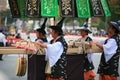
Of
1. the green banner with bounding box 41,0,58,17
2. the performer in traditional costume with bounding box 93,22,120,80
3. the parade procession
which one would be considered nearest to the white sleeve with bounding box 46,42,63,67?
the parade procession

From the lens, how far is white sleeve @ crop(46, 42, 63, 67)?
263 inches

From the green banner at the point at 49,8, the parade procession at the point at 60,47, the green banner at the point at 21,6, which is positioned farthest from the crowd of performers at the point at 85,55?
the green banner at the point at 21,6

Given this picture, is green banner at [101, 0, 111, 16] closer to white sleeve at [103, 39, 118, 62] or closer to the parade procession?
the parade procession

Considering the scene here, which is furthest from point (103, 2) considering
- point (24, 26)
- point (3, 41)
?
point (24, 26)

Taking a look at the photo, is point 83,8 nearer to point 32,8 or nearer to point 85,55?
point 32,8

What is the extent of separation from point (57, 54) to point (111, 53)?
4.50 feet

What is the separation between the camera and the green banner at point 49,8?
266 inches

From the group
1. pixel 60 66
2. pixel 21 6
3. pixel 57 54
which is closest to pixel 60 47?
pixel 57 54

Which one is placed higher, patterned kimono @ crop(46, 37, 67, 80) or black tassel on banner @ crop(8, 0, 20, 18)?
black tassel on banner @ crop(8, 0, 20, 18)

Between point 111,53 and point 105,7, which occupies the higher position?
point 105,7

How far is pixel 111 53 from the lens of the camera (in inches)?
300

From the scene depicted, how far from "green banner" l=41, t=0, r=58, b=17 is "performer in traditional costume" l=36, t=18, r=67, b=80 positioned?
0.23 metres

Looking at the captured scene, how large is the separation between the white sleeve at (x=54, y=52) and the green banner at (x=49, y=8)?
528mm

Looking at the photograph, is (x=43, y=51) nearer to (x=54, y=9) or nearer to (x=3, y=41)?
(x=54, y=9)
